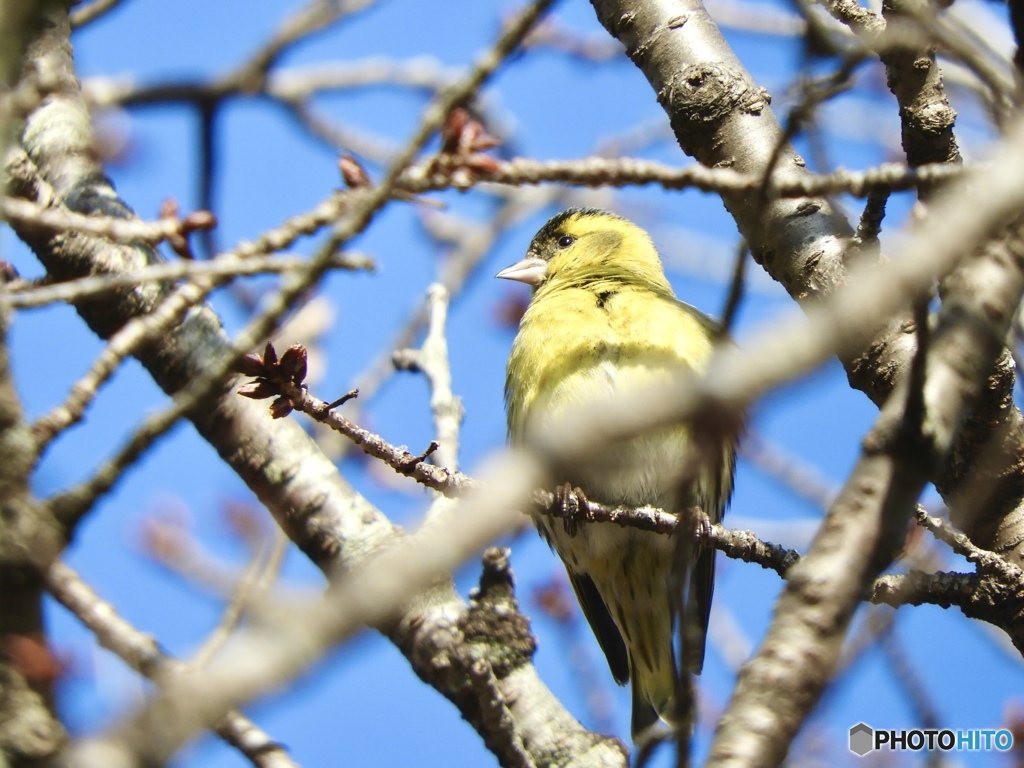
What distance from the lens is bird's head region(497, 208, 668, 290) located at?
5.45 m

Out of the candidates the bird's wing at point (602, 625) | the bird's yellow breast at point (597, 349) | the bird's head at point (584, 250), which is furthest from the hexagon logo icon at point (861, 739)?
the bird's head at point (584, 250)

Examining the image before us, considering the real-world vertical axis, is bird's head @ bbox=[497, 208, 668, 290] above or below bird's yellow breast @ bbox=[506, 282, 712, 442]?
above

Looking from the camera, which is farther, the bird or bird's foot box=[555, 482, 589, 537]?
the bird

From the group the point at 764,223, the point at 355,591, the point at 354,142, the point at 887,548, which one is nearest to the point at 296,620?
the point at 355,591

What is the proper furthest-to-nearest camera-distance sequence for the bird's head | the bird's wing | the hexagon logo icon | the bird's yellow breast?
the bird's head → the bird's wing → the bird's yellow breast → the hexagon logo icon

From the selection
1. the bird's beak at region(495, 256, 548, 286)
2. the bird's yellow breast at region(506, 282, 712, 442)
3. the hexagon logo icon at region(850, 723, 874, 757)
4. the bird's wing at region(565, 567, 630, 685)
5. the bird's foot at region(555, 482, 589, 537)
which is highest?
the bird's beak at region(495, 256, 548, 286)

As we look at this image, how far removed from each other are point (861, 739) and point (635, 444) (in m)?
1.33

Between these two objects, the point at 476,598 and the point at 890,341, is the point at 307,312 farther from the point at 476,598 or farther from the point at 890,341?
the point at 890,341

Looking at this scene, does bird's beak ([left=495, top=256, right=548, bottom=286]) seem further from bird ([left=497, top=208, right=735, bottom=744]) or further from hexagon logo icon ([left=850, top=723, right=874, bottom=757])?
hexagon logo icon ([left=850, top=723, right=874, bottom=757])

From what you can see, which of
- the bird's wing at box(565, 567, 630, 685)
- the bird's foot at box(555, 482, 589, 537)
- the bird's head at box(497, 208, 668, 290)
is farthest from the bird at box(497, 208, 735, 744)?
the bird's foot at box(555, 482, 589, 537)

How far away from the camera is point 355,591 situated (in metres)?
1.01

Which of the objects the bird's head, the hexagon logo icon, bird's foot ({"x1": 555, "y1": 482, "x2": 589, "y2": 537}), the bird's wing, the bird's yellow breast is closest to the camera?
bird's foot ({"x1": 555, "y1": 482, "x2": 589, "y2": 537})

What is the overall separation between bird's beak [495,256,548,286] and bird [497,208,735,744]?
38 centimetres

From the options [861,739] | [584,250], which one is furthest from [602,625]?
[584,250]
